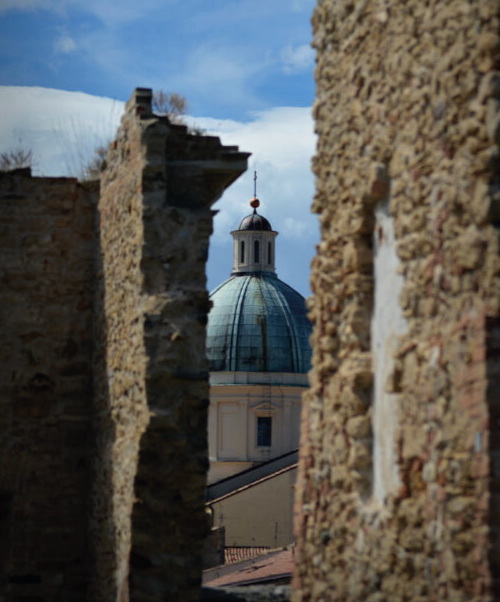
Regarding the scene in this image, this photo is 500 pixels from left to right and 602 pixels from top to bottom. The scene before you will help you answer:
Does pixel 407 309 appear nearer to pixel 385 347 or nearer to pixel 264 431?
pixel 385 347

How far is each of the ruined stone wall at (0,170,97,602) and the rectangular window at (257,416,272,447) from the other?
157 ft

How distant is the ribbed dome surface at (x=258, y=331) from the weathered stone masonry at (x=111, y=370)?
157 feet

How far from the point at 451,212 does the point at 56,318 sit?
7900 mm

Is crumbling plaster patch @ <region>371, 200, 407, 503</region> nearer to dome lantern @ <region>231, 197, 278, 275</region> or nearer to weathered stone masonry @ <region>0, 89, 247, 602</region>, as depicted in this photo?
weathered stone masonry @ <region>0, 89, 247, 602</region>

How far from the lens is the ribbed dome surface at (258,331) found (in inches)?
2436

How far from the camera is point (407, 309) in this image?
6.36 metres

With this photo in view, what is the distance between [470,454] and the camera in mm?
5527

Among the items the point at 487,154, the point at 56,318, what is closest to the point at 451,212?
the point at 487,154

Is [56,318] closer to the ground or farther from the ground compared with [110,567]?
farther from the ground

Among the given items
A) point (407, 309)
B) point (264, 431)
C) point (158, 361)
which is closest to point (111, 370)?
point (158, 361)

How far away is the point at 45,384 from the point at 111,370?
3.73ft

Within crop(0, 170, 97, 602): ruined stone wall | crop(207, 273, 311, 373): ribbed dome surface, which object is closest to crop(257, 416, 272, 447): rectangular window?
Result: crop(207, 273, 311, 373): ribbed dome surface

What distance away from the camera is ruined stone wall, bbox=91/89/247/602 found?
35.4 ft

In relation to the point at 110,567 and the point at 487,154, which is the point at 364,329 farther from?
the point at 110,567
